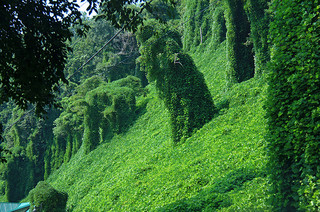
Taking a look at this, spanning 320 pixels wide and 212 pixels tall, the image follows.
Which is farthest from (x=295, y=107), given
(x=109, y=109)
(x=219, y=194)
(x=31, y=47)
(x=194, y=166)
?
(x=109, y=109)

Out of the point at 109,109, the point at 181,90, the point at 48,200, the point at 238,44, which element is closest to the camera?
the point at 181,90

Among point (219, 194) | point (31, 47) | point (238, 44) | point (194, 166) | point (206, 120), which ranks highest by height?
point (31, 47)

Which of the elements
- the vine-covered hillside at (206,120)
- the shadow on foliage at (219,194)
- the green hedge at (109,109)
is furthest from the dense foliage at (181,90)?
the green hedge at (109,109)

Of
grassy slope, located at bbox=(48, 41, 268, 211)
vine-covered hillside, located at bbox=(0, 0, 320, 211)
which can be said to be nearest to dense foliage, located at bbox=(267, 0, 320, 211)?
vine-covered hillside, located at bbox=(0, 0, 320, 211)

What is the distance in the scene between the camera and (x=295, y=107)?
476 centimetres

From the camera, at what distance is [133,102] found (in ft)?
92.4

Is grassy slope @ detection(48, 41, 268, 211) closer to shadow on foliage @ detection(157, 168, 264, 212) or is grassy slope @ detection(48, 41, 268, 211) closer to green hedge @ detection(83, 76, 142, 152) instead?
shadow on foliage @ detection(157, 168, 264, 212)

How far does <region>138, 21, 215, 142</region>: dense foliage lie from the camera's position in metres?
14.7

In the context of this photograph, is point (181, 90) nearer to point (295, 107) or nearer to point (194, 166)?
point (194, 166)

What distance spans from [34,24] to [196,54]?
2540 cm

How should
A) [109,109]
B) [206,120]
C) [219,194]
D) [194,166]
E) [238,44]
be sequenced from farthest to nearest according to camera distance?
[109,109] → [238,44] → [206,120] → [194,166] → [219,194]

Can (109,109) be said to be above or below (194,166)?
above

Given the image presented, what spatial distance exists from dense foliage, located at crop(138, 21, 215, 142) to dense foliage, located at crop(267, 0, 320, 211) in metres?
9.22

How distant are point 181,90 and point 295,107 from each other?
1029 centimetres
